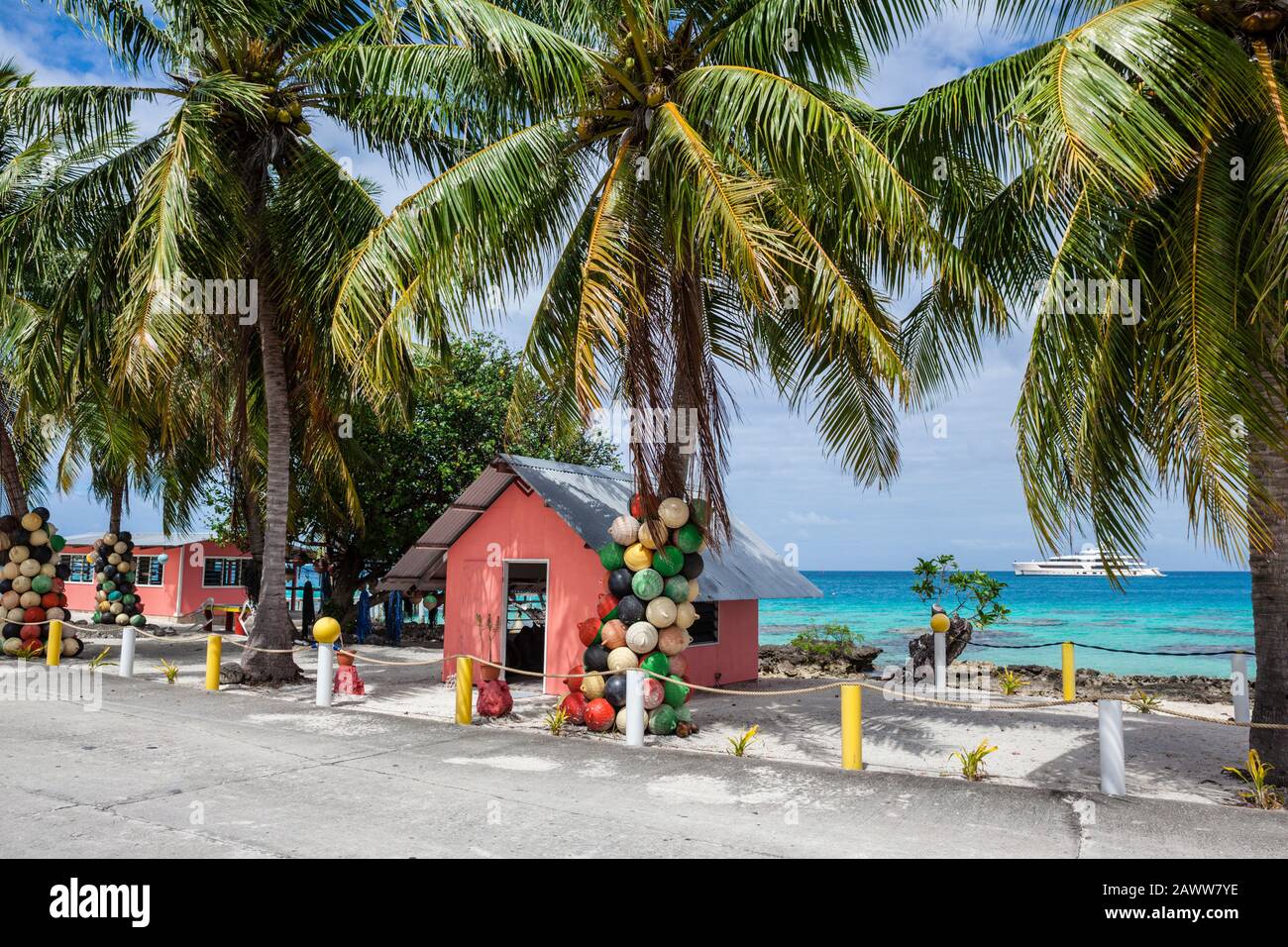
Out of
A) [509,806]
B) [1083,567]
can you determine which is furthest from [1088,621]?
[509,806]

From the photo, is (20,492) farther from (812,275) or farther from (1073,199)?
(1073,199)

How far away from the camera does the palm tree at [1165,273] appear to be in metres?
6.41

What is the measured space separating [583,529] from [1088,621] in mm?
54332

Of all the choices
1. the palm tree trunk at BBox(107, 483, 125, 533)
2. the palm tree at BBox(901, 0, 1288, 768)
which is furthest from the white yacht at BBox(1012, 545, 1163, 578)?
the palm tree trunk at BBox(107, 483, 125, 533)

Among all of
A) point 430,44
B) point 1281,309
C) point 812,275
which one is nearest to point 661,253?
point 812,275

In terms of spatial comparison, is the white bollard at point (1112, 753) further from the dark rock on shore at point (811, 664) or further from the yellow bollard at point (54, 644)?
the yellow bollard at point (54, 644)

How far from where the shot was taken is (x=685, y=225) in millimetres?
9898

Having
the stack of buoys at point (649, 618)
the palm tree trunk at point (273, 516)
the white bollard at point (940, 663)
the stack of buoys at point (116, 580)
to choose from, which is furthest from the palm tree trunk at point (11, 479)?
the white bollard at point (940, 663)

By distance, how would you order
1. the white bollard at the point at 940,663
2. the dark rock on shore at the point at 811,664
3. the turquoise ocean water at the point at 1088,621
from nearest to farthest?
the white bollard at the point at 940,663
the dark rock on shore at the point at 811,664
the turquoise ocean water at the point at 1088,621

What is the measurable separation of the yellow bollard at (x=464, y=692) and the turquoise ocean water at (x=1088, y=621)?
36.7ft

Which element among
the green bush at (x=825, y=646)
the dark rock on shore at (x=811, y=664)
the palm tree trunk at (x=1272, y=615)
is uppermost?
the palm tree trunk at (x=1272, y=615)

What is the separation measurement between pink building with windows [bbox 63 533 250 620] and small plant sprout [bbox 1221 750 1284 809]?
101 ft

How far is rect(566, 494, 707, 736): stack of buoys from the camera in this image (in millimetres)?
10750

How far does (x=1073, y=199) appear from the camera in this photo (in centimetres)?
793
